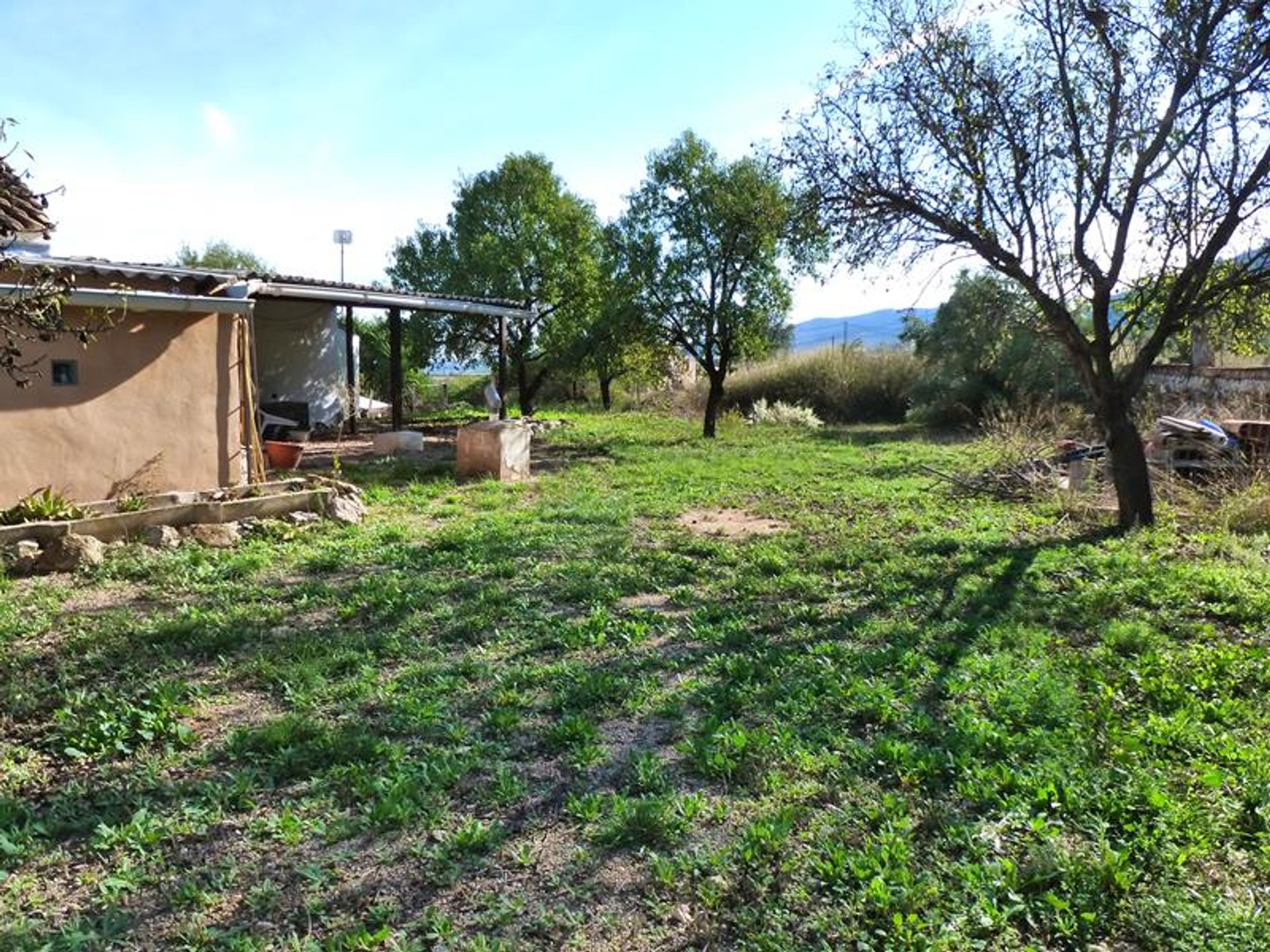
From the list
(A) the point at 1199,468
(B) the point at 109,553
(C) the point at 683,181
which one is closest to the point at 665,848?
(B) the point at 109,553

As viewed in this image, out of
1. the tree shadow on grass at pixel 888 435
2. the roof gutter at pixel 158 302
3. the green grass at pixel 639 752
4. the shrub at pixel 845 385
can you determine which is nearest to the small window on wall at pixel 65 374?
the roof gutter at pixel 158 302

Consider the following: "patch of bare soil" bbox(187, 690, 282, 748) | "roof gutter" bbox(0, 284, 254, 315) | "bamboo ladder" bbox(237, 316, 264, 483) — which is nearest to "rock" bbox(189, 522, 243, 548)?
"bamboo ladder" bbox(237, 316, 264, 483)

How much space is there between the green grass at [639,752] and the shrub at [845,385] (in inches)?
720

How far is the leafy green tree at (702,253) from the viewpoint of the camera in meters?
16.2

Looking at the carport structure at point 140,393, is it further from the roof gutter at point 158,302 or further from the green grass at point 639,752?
the green grass at point 639,752

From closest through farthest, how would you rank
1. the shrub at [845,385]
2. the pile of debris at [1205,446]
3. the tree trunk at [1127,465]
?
the tree trunk at [1127,465], the pile of debris at [1205,446], the shrub at [845,385]

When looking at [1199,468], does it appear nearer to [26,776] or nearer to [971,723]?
[971,723]

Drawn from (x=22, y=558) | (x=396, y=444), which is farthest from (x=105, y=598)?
(x=396, y=444)

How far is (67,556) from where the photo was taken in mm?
6137

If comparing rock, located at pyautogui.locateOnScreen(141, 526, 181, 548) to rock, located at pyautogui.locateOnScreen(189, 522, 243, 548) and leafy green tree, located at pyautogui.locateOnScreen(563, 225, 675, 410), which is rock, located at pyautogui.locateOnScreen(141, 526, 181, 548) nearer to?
rock, located at pyautogui.locateOnScreen(189, 522, 243, 548)

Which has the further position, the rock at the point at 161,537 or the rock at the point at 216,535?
the rock at the point at 216,535

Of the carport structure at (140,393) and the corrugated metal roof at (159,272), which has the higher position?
the corrugated metal roof at (159,272)

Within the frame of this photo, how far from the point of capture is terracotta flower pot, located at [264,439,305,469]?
10766 millimetres

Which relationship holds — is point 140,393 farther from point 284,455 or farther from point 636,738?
point 636,738
